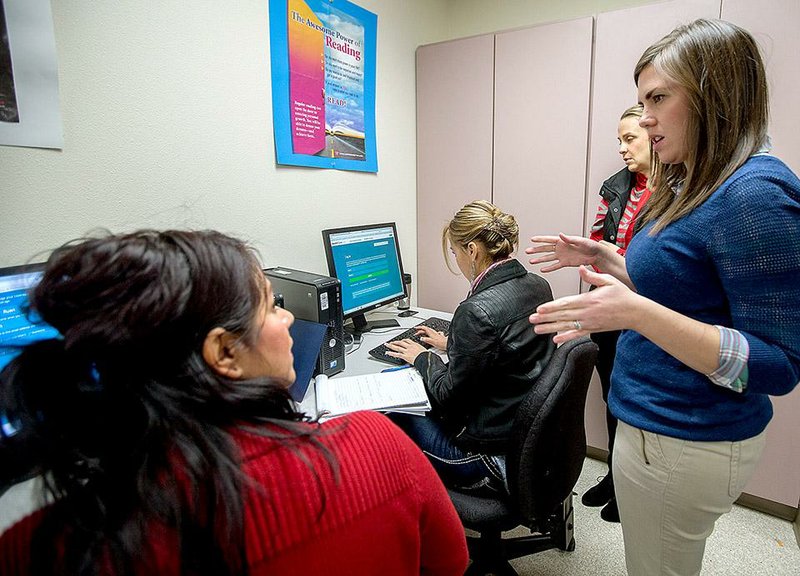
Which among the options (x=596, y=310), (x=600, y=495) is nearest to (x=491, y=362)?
(x=596, y=310)

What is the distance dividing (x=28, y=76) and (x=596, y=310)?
56.9 inches

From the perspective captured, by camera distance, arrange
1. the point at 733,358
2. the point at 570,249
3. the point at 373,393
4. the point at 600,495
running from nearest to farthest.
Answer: the point at 733,358 < the point at 570,249 < the point at 373,393 < the point at 600,495

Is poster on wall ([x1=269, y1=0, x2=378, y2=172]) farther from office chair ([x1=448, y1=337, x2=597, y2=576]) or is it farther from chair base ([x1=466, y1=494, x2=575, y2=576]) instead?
chair base ([x1=466, y1=494, x2=575, y2=576])

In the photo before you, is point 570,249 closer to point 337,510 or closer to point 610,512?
point 337,510

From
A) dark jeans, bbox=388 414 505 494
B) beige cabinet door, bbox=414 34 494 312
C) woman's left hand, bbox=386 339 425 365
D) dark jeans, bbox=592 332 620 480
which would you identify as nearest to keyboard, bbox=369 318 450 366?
woman's left hand, bbox=386 339 425 365

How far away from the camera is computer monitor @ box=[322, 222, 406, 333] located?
77.3 inches

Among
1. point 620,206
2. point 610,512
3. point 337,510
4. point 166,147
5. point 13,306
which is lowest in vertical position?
point 610,512

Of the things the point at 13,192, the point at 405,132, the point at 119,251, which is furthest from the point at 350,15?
the point at 119,251

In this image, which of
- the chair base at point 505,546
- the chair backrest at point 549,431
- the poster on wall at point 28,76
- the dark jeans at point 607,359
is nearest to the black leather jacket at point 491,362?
the chair backrest at point 549,431

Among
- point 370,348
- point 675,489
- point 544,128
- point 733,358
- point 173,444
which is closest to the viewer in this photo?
point 173,444

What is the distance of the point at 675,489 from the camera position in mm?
934

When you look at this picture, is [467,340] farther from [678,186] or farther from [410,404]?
[678,186]

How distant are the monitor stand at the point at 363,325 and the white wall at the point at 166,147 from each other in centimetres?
28

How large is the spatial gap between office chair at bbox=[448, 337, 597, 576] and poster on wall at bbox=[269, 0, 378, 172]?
4.34ft
